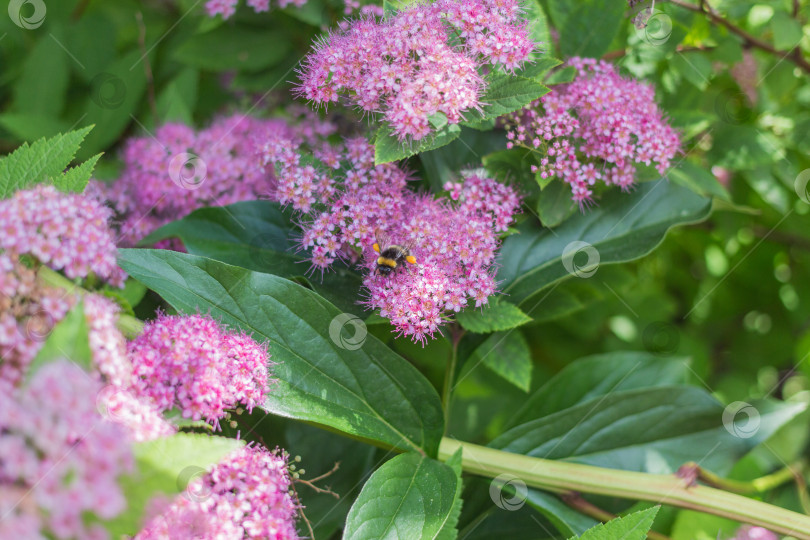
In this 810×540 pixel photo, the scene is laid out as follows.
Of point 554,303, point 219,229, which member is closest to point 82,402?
point 219,229

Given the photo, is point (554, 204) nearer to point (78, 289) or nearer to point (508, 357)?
point (508, 357)

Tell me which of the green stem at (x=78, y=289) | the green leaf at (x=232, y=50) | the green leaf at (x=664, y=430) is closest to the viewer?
the green stem at (x=78, y=289)

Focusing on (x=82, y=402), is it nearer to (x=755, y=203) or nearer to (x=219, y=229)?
(x=219, y=229)

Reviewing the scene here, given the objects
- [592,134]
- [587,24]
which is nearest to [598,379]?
[592,134]

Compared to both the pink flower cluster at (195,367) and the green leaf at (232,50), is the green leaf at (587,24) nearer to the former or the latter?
the green leaf at (232,50)

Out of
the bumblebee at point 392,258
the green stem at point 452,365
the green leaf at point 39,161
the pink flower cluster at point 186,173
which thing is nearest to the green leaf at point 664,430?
the green stem at point 452,365
